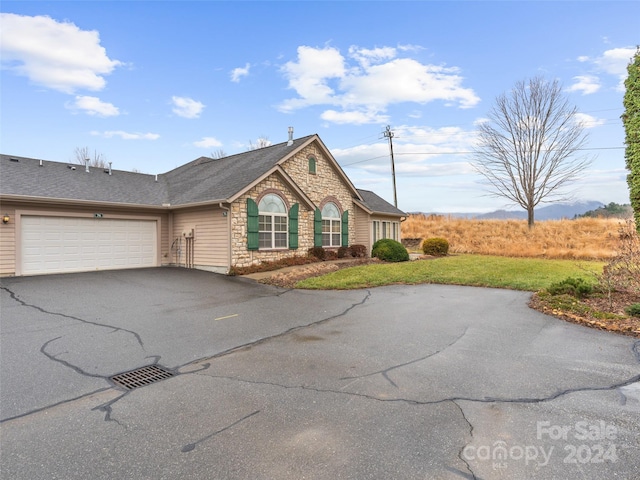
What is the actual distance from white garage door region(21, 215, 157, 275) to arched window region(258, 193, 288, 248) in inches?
199

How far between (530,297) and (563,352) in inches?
193

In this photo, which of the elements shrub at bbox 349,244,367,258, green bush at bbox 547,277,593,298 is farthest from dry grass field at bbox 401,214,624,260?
green bush at bbox 547,277,593,298

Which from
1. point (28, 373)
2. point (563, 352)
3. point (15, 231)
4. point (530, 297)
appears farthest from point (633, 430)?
point (15, 231)

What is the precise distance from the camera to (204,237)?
1389 cm

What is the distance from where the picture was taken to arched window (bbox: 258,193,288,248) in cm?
1423

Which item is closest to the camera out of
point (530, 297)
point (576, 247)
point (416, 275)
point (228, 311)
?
point (228, 311)

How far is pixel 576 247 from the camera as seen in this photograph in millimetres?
22078

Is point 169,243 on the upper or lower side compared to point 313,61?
lower

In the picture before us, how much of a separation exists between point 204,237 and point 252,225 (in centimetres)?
217

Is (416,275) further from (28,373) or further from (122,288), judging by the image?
(28,373)

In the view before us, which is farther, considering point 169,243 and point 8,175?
point 169,243

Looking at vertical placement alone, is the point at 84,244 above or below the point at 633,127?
below

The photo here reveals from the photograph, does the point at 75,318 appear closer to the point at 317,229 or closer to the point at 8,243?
the point at 8,243

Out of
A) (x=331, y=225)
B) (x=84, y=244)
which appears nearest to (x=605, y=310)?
(x=331, y=225)
